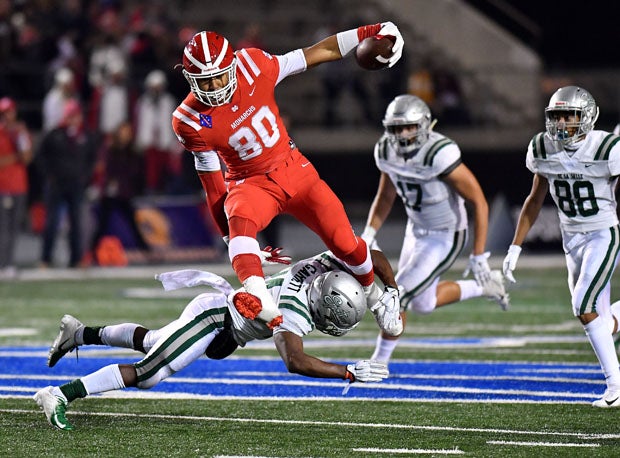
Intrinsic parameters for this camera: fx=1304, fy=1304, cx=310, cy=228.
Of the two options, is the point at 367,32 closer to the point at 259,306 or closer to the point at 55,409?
the point at 259,306

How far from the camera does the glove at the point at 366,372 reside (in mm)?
4695

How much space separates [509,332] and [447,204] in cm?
151

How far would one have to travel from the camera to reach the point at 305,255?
515 inches

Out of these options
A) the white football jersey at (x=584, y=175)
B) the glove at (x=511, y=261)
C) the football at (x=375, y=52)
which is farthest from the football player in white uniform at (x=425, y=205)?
the football at (x=375, y=52)

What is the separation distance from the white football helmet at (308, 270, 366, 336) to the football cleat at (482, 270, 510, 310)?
1.86 m

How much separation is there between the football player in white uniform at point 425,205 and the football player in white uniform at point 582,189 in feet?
2.06

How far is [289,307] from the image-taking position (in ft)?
16.4

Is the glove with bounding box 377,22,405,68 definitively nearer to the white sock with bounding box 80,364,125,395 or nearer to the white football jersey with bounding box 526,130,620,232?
the white football jersey with bounding box 526,130,620,232

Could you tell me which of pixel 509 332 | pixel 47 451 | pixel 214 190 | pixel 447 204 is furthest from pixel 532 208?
pixel 47 451

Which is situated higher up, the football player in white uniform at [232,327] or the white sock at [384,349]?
the football player in white uniform at [232,327]

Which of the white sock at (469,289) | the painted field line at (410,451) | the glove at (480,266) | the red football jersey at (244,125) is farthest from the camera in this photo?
the white sock at (469,289)

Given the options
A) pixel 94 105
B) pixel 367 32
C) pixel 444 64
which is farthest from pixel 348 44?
pixel 444 64

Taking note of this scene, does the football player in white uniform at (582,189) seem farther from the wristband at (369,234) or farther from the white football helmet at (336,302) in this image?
the white football helmet at (336,302)

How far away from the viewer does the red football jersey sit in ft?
18.3
